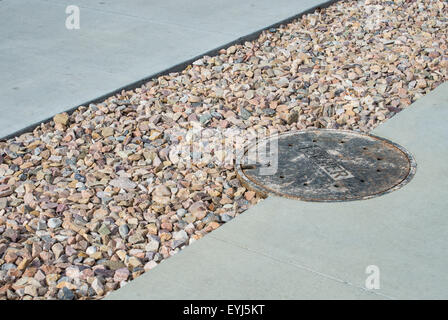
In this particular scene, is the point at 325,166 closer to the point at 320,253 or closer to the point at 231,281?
the point at 320,253

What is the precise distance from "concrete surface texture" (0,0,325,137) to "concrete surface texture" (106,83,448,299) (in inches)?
75.9

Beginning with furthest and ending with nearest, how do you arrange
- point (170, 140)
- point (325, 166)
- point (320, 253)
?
point (170, 140) → point (325, 166) → point (320, 253)

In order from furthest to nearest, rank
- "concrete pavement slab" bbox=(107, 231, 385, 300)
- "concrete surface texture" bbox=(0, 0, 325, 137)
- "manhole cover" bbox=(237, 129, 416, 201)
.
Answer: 1. "concrete surface texture" bbox=(0, 0, 325, 137)
2. "manhole cover" bbox=(237, 129, 416, 201)
3. "concrete pavement slab" bbox=(107, 231, 385, 300)

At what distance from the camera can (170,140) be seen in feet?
13.9

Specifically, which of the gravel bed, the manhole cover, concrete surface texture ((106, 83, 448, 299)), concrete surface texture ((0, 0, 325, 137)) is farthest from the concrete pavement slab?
concrete surface texture ((0, 0, 325, 137))

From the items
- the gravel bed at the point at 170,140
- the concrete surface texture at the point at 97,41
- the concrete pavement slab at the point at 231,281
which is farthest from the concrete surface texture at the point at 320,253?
the concrete surface texture at the point at 97,41

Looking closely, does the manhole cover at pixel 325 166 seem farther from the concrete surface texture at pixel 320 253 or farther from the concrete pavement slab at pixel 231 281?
the concrete pavement slab at pixel 231 281

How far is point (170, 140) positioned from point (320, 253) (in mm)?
1560

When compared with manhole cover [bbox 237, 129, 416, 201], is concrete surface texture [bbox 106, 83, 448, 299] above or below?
below

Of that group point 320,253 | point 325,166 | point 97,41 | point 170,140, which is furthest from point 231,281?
point 97,41

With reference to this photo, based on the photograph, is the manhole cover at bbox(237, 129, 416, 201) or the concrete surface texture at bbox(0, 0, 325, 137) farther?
the concrete surface texture at bbox(0, 0, 325, 137)

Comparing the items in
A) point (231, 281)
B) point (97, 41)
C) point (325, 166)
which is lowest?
point (231, 281)

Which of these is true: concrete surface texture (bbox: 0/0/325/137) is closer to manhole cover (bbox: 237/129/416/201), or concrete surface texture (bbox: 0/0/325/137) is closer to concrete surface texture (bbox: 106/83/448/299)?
manhole cover (bbox: 237/129/416/201)

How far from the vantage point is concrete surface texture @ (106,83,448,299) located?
2.78 m
